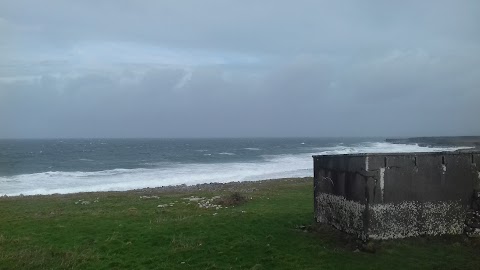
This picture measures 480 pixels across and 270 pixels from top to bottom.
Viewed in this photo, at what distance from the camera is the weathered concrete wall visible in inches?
515

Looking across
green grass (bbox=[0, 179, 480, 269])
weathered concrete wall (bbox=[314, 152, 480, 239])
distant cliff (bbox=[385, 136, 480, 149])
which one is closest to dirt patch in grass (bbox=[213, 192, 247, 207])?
green grass (bbox=[0, 179, 480, 269])

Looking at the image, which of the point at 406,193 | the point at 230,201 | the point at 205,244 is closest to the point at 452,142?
the point at 230,201

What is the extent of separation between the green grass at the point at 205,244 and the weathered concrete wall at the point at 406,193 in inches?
20.4

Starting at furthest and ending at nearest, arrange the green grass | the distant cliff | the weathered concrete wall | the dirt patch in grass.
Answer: the distant cliff < the dirt patch in grass < the weathered concrete wall < the green grass

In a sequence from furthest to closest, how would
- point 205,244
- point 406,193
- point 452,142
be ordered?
point 452,142 < point 205,244 < point 406,193

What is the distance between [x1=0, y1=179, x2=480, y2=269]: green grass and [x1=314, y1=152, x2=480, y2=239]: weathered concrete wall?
519mm

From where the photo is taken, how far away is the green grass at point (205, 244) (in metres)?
11.7

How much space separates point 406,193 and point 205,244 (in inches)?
277

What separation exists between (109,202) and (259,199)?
9.81 m

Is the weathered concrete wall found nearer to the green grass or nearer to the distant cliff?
the green grass

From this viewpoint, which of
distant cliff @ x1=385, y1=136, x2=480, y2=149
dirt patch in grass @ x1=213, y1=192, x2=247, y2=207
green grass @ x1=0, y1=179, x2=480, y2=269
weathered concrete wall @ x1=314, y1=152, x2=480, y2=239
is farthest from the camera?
distant cliff @ x1=385, y1=136, x2=480, y2=149

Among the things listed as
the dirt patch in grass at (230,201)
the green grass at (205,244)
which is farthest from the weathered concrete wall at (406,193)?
the dirt patch in grass at (230,201)

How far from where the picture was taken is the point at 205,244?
13.6m

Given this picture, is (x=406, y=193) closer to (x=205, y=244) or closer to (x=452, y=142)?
(x=205, y=244)
